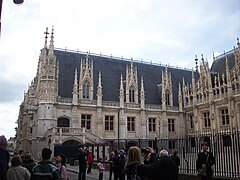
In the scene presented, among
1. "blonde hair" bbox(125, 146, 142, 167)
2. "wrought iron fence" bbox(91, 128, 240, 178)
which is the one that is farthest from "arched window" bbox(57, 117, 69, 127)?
"blonde hair" bbox(125, 146, 142, 167)

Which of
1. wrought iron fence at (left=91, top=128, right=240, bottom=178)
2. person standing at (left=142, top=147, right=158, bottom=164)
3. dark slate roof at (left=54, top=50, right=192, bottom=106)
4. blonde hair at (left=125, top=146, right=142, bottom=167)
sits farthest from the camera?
dark slate roof at (left=54, top=50, right=192, bottom=106)

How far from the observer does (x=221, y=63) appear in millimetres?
39719

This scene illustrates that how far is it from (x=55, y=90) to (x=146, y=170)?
28515mm

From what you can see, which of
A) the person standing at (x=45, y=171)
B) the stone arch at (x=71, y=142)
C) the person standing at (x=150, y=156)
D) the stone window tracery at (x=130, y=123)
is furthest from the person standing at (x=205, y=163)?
the stone window tracery at (x=130, y=123)

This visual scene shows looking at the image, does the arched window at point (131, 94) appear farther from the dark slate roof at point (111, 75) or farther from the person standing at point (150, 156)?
the person standing at point (150, 156)

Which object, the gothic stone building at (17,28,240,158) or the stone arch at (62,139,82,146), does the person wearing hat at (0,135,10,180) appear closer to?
the gothic stone building at (17,28,240,158)

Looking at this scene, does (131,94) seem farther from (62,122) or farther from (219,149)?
(219,149)

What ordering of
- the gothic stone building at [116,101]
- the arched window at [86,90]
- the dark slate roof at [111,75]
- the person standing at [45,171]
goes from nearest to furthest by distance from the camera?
the person standing at [45,171] → the gothic stone building at [116,101] → the arched window at [86,90] → the dark slate roof at [111,75]

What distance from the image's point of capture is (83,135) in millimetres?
29188

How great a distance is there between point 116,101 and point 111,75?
174 inches

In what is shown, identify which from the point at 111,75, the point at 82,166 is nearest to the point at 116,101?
the point at 111,75

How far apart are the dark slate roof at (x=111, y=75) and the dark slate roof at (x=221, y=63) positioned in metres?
5.50

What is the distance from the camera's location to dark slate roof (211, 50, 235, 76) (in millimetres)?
37188

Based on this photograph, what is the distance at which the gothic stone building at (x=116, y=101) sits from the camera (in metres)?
31.0
